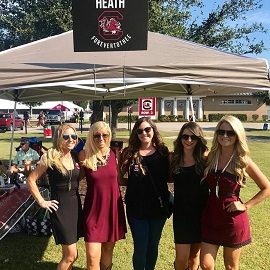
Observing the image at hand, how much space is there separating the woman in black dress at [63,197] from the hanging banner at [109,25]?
126 cm

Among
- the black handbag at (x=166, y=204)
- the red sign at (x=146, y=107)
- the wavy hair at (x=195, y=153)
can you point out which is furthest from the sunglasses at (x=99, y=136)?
the red sign at (x=146, y=107)

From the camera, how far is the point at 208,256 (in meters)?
2.87

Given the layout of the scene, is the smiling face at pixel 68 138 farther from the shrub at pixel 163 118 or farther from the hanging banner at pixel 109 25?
the shrub at pixel 163 118

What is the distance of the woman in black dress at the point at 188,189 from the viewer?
3.01 meters

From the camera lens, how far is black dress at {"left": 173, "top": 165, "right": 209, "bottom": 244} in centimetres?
300

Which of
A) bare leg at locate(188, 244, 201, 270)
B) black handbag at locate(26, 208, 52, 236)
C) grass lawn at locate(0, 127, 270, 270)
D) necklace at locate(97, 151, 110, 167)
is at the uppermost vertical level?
necklace at locate(97, 151, 110, 167)

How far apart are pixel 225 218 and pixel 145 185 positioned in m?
0.76

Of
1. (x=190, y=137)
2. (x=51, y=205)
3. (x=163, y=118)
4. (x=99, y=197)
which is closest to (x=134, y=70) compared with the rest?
(x=190, y=137)

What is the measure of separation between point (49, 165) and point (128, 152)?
2.44 ft

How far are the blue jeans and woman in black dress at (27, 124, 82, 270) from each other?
0.52 metres

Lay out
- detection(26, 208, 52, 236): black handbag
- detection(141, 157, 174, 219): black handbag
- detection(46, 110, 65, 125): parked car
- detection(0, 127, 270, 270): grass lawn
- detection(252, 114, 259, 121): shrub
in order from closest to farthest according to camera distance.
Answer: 1. detection(141, 157, 174, 219): black handbag
2. detection(0, 127, 270, 270): grass lawn
3. detection(26, 208, 52, 236): black handbag
4. detection(46, 110, 65, 125): parked car
5. detection(252, 114, 259, 121): shrub

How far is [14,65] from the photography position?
3.91 m

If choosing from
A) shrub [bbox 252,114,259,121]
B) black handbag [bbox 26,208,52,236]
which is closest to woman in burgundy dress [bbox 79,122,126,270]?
black handbag [bbox 26,208,52,236]

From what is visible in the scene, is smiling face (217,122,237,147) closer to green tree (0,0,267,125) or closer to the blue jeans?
the blue jeans
